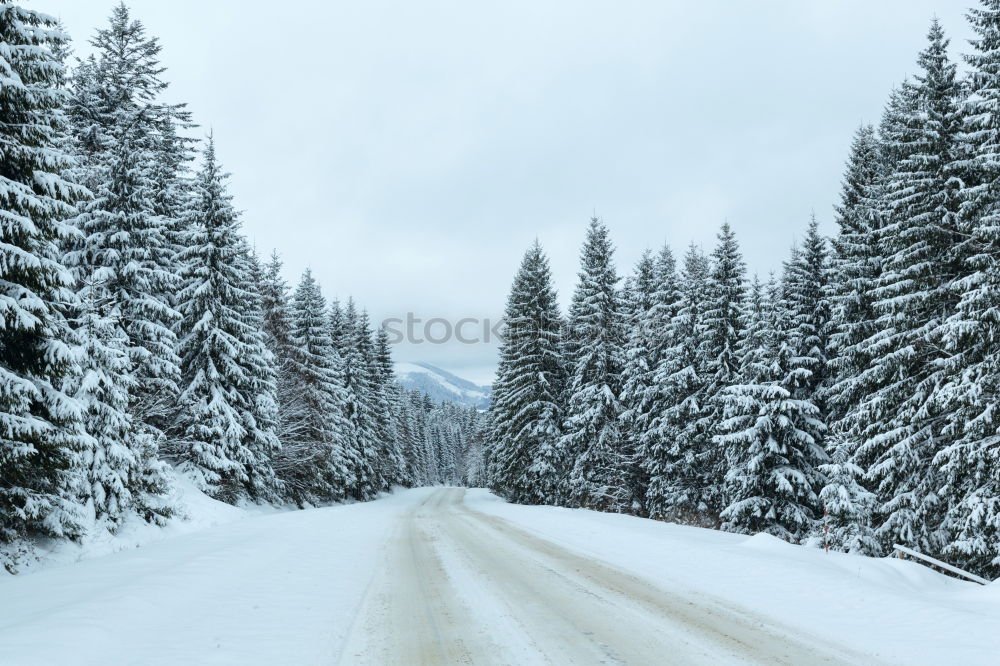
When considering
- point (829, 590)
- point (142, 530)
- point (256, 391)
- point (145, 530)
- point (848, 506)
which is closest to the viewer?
point (829, 590)

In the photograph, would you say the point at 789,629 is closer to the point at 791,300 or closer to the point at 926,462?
the point at 926,462

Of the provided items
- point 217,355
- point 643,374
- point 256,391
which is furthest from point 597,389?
point 217,355

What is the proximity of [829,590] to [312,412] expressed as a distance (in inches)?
1021

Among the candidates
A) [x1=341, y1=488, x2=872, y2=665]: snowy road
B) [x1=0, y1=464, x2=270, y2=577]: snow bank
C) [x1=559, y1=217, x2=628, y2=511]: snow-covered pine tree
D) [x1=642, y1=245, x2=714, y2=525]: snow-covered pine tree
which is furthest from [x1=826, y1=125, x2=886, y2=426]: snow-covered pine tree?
[x1=0, y1=464, x2=270, y2=577]: snow bank

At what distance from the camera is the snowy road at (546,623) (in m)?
5.39

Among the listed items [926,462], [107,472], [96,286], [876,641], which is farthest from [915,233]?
[96,286]

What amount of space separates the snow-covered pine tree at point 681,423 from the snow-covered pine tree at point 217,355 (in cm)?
1766

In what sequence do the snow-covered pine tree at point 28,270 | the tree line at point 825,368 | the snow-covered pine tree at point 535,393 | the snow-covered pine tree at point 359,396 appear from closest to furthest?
the snow-covered pine tree at point 28,270, the tree line at point 825,368, the snow-covered pine tree at point 535,393, the snow-covered pine tree at point 359,396

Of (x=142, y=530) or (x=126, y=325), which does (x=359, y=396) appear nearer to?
(x=126, y=325)

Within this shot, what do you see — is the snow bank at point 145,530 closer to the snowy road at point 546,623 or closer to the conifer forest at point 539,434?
the conifer forest at point 539,434

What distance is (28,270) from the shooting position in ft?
30.4

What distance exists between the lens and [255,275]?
1136 inches

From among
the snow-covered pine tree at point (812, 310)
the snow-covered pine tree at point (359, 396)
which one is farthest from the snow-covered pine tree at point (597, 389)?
the snow-covered pine tree at point (359, 396)

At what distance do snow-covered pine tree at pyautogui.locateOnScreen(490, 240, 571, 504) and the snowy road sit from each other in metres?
22.0
